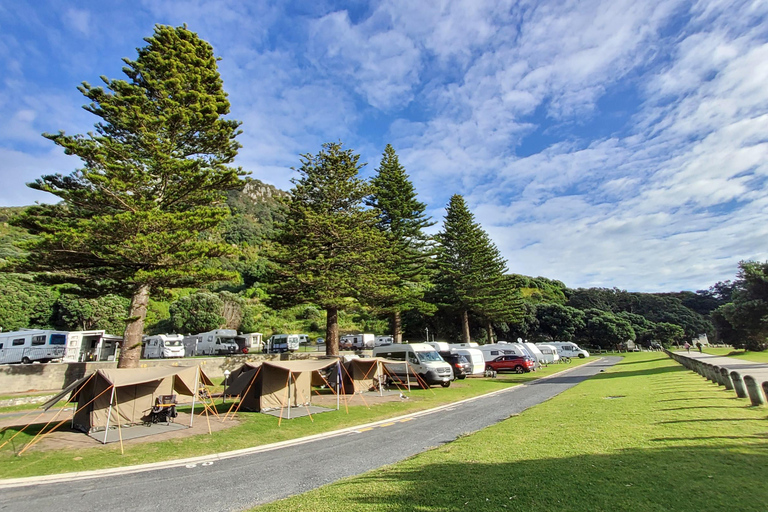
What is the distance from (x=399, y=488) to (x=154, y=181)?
1549cm

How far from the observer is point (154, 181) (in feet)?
50.4

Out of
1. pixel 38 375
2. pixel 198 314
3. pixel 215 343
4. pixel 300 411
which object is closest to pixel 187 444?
pixel 300 411

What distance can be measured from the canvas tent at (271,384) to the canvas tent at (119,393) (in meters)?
2.11

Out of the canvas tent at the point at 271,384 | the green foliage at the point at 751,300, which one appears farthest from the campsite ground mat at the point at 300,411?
the green foliage at the point at 751,300

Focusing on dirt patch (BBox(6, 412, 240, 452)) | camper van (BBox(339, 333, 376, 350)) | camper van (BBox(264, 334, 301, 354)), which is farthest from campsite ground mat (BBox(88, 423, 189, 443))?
camper van (BBox(339, 333, 376, 350))

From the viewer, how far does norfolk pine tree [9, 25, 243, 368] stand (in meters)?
13.5

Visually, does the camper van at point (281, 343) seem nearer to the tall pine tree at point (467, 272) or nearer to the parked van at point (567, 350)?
the tall pine tree at point (467, 272)

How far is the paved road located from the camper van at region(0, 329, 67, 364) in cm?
2461

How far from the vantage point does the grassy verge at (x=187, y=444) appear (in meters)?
7.47

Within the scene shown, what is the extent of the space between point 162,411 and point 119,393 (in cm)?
129

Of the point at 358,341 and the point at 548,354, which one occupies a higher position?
the point at 358,341

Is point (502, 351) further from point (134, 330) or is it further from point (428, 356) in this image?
point (134, 330)

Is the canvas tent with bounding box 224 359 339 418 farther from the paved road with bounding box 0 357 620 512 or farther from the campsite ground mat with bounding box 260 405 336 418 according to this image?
the paved road with bounding box 0 357 620 512

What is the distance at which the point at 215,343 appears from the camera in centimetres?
3600
